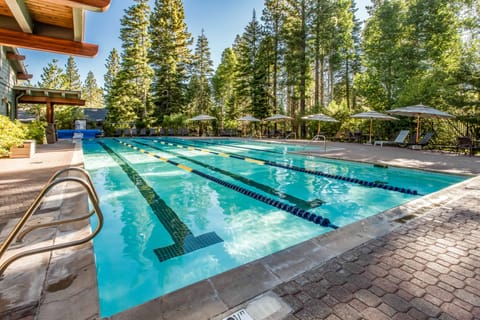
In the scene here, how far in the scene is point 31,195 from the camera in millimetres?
3799

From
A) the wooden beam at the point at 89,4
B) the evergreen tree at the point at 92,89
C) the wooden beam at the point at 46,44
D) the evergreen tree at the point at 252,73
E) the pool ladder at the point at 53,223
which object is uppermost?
the evergreen tree at the point at 92,89

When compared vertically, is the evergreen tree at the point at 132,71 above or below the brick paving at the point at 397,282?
above

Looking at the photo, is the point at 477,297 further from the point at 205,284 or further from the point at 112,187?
the point at 112,187

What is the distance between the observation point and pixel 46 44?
3.67 m

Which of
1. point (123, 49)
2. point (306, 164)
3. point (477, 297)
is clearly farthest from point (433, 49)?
point (123, 49)

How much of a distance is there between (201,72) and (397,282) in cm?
3016

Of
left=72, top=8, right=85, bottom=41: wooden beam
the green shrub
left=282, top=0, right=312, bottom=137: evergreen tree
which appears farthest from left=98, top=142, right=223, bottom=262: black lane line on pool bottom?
left=282, top=0, right=312, bottom=137: evergreen tree

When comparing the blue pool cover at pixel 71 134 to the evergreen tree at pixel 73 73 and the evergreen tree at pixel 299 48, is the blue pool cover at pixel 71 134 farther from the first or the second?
the evergreen tree at pixel 73 73

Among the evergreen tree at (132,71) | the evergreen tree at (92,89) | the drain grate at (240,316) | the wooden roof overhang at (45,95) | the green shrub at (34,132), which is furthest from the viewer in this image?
the evergreen tree at (92,89)

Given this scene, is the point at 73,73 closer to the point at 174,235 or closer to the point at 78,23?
the point at 78,23

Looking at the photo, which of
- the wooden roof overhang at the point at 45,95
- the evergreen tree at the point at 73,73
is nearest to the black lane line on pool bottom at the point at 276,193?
the wooden roof overhang at the point at 45,95

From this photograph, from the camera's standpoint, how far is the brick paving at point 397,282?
4.97 feet

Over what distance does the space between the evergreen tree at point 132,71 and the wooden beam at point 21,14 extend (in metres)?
20.7

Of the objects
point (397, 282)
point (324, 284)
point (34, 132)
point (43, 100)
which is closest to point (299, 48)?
point (43, 100)
